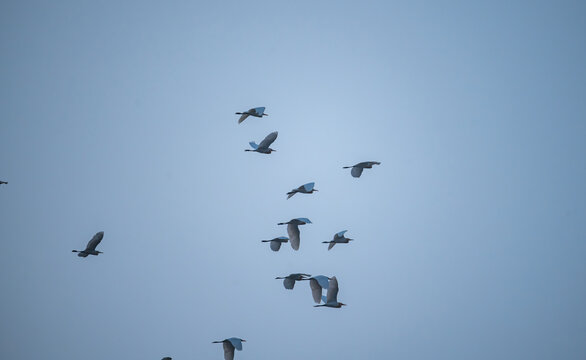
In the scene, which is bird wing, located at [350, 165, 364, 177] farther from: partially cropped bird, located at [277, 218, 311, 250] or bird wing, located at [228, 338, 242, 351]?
bird wing, located at [228, 338, 242, 351]

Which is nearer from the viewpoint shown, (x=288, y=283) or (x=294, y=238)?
(x=294, y=238)

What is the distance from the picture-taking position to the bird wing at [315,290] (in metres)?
63.8

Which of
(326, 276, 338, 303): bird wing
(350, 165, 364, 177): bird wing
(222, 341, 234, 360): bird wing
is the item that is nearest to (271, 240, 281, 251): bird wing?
(326, 276, 338, 303): bird wing

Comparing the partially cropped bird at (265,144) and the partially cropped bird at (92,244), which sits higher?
the partially cropped bird at (265,144)

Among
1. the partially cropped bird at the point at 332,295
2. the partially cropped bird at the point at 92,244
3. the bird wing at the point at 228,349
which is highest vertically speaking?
the partially cropped bird at the point at 92,244

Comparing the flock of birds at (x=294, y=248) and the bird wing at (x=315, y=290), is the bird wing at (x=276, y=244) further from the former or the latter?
the bird wing at (x=315, y=290)

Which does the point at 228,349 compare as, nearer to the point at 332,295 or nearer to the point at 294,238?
the point at 332,295

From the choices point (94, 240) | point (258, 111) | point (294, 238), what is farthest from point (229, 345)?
point (258, 111)

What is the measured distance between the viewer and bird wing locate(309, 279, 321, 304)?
6381cm

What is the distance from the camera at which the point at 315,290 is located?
64.1 m

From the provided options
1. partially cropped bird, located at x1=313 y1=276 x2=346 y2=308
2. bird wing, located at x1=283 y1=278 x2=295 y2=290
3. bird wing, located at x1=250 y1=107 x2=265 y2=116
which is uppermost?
bird wing, located at x1=250 y1=107 x2=265 y2=116

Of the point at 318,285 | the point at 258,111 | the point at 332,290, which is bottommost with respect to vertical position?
the point at 332,290

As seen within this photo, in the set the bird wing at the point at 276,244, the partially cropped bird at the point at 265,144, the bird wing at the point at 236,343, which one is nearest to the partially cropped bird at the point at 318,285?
the bird wing at the point at 236,343

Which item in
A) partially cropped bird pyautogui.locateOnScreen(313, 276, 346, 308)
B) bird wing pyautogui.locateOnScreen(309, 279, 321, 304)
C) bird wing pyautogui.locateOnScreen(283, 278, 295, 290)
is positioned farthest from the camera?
bird wing pyautogui.locateOnScreen(283, 278, 295, 290)
